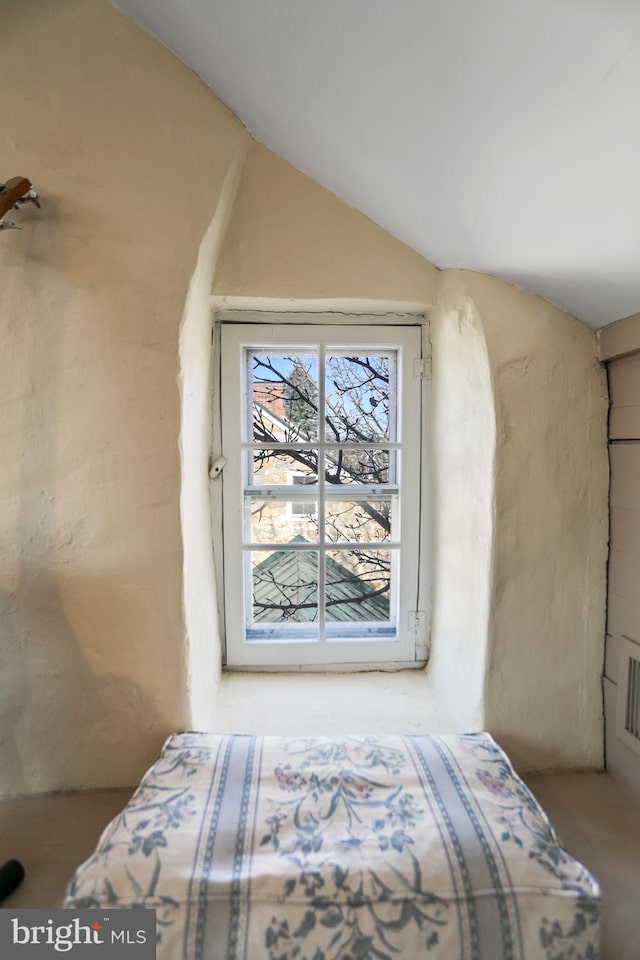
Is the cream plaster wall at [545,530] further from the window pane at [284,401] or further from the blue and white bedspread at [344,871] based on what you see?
the window pane at [284,401]

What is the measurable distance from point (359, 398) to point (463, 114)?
814mm

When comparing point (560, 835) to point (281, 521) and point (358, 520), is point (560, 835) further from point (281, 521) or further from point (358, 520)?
point (281, 521)

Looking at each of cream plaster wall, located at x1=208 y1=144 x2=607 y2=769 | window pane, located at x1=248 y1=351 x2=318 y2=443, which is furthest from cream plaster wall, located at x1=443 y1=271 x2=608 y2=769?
window pane, located at x1=248 y1=351 x2=318 y2=443

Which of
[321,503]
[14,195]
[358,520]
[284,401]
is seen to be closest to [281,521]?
[321,503]

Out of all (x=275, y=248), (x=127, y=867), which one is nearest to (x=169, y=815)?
(x=127, y=867)

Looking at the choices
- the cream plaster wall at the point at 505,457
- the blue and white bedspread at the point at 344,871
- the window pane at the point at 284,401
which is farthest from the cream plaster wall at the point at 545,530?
the window pane at the point at 284,401

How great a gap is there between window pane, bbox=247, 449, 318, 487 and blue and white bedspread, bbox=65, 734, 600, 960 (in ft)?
2.67

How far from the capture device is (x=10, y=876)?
94 cm

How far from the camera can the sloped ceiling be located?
631 millimetres

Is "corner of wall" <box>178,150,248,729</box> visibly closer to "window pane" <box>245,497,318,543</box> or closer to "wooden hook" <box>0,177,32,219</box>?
"window pane" <box>245,497,318,543</box>

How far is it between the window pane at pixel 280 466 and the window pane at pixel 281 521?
69mm

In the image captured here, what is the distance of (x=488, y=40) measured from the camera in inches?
25.6

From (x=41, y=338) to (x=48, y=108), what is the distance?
1.65ft

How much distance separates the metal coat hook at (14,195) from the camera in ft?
3.11
